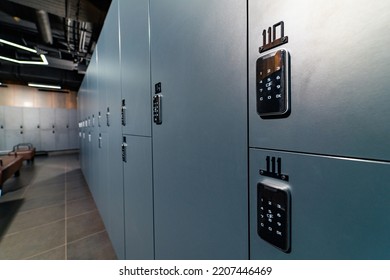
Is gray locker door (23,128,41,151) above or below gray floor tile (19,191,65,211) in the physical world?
above

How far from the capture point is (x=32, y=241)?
198cm

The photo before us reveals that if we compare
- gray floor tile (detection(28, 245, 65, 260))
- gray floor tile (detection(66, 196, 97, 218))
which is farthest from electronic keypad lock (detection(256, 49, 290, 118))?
gray floor tile (detection(66, 196, 97, 218))

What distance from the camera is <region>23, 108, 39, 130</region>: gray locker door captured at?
747 cm

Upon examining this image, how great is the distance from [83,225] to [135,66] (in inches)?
88.5

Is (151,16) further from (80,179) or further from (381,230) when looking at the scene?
(80,179)

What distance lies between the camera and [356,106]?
345 mm

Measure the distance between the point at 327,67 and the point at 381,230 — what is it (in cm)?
34

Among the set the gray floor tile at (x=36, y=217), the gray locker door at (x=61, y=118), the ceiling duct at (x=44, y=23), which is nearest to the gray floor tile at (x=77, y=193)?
the gray floor tile at (x=36, y=217)

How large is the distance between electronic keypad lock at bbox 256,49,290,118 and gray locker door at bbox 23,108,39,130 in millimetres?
10221

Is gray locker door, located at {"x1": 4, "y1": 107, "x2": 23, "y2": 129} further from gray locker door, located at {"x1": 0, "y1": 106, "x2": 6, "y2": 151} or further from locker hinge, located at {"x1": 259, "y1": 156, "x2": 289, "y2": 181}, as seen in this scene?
locker hinge, located at {"x1": 259, "y1": 156, "x2": 289, "y2": 181}

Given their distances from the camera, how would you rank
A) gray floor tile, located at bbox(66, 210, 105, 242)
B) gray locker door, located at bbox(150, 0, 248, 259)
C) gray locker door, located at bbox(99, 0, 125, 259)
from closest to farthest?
1. gray locker door, located at bbox(150, 0, 248, 259)
2. gray locker door, located at bbox(99, 0, 125, 259)
3. gray floor tile, located at bbox(66, 210, 105, 242)

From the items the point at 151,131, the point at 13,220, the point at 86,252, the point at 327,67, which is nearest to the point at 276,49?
the point at 327,67

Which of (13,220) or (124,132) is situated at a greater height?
(124,132)

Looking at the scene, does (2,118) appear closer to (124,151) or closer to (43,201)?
(43,201)
